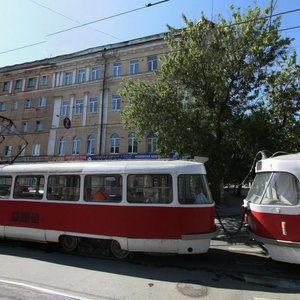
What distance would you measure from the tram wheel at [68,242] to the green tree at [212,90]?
29.4ft

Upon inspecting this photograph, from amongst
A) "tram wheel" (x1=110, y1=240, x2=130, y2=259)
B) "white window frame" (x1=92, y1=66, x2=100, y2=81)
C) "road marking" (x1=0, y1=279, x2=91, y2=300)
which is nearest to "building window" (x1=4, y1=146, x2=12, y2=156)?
"white window frame" (x1=92, y1=66, x2=100, y2=81)

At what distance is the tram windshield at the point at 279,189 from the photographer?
707 centimetres

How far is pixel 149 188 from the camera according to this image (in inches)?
322

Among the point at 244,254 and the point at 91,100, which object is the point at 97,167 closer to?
the point at 244,254

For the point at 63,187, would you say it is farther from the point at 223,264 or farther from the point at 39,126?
the point at 39,126

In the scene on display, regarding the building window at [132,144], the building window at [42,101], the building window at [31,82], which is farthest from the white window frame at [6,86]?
the building window at [132,144]

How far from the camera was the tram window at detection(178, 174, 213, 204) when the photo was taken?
793 cm

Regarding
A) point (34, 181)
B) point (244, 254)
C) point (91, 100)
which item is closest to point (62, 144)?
point (91, 100)

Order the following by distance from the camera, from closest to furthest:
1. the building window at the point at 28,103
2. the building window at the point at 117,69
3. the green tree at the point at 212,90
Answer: the green tree at the point at 212,90 < the building window at the point at 117,69 < the building window at the point at 28,103

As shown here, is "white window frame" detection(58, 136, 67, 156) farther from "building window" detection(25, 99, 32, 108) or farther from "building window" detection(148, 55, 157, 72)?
"building window" detection(148, 55, 157, 72)

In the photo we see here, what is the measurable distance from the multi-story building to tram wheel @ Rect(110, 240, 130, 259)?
71.6 ft

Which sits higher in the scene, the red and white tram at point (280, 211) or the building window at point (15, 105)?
the building window at point (15, 105)

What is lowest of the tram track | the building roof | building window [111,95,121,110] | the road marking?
the road marking

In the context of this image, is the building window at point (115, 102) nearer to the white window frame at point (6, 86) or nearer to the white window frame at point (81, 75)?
the white window frame at point (81, 75)
